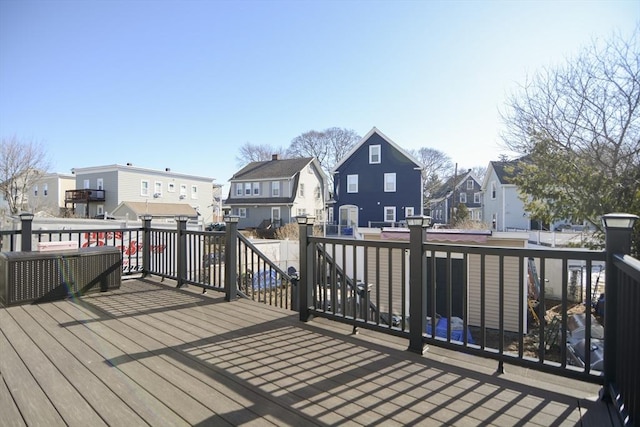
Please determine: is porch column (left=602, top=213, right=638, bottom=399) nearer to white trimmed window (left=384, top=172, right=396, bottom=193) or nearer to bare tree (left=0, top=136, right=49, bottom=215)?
white trimmed window (left=384, top=172, right=396, bottom=193)

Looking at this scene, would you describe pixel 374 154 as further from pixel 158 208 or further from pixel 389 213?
pixel 158 208

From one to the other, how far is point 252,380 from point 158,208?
27099mm

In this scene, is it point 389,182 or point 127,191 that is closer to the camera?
point 389,182

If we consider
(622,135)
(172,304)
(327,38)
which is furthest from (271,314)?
(622,135)

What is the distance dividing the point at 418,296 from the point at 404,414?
3.16ft

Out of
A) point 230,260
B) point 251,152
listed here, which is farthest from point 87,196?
point 230,260

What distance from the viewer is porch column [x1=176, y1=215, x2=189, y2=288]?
4.85 metres

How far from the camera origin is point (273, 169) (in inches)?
1138

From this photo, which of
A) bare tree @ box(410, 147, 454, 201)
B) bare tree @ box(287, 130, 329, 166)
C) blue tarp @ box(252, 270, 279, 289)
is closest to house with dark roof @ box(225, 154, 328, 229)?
bare tree @ box(287, 130, 329, 166)

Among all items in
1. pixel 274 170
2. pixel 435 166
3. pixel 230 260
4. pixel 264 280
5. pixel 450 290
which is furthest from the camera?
pixel 435 166

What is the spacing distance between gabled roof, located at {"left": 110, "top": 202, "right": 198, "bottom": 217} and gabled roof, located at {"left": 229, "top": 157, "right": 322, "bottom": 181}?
4517 millimetres

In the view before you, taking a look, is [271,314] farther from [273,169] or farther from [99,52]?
[273,169]

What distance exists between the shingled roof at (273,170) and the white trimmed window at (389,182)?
7.11m

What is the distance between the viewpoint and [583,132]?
8.61m
